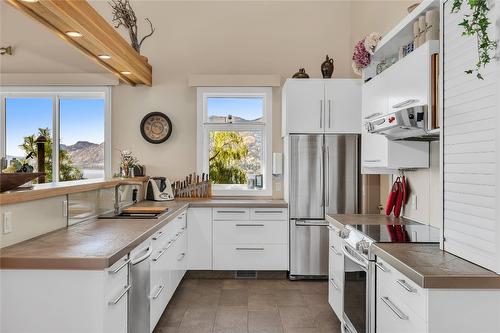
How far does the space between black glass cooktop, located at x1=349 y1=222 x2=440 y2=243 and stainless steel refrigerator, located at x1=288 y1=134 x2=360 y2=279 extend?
1457 mm

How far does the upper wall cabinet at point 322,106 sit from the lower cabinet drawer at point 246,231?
43.1 inches

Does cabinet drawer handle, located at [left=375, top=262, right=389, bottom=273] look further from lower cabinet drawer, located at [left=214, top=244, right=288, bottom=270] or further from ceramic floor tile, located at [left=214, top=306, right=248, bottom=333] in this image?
lower cabinet drawer, located at [left=214, top=244, right=288, bottom=270]

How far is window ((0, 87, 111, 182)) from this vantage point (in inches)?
201

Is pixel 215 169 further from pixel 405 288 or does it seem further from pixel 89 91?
pixel 405 288

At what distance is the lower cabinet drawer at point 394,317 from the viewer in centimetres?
169

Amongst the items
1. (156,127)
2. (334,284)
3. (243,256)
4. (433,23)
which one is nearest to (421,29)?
(433,23)

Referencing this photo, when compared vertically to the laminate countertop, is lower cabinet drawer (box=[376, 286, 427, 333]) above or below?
below

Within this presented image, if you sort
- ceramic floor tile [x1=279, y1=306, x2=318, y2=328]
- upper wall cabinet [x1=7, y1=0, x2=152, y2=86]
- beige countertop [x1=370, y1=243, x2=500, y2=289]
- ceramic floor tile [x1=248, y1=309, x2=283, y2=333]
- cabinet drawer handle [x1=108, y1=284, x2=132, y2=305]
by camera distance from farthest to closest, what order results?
1. ceramic floor tile [x1=279, y1=306, x2=318, y2=328]
2. ceramic floor tile [x1=248, y1=309, x2=283, y2=333]
3. upper wall cabinet [x1=7, y1=0, x2=152, y2=86]
4. cabinet drawer handle [x1=108, y1=284, x2=132, y2=305]
5. beige countertop [x1=370, y1=243, x2=500, y2=289]

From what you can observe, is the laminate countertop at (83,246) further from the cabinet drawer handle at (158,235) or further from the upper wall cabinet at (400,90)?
the upper wall cabinet at (400,90)

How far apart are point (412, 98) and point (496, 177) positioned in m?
0.95

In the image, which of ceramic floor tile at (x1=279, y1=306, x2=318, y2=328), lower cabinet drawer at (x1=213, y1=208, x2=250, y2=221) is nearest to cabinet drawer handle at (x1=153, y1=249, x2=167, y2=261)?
ceramic floor tile at (x1=279, y1=306, x2=318, y2=328)

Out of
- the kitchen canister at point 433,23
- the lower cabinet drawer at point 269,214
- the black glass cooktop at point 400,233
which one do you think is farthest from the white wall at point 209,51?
the kitchen canister at point 433,23

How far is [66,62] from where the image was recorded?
5008 millimetres

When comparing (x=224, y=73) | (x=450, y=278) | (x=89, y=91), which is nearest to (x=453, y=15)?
(x=450, y=278)
